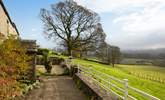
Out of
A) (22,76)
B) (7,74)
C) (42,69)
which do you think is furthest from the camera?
(42,69)

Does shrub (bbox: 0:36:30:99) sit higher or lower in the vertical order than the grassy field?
higher

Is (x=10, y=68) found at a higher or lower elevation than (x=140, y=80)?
higher

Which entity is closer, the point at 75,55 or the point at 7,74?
the point at 7,74

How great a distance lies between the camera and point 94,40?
5328 centimetres

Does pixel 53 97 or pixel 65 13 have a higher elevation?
pixel 65 13

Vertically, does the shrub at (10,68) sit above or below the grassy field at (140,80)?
above

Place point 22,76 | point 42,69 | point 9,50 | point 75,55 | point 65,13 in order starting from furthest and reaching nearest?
point 75,55 < point 65,13 < point 42,69 < point 22,76 < point 9,50

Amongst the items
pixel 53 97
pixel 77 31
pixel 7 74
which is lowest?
pixel 53 97

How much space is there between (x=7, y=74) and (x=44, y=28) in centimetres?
3872

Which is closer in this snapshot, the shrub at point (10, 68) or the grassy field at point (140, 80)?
the shrub at point (10, 68)

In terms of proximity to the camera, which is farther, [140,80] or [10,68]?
[140,80]

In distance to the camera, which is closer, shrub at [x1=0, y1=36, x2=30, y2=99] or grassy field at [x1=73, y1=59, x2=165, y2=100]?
shrub at [x1=0, y1=36, x2=30, y2=99]

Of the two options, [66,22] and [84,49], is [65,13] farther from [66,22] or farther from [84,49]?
[84,49]

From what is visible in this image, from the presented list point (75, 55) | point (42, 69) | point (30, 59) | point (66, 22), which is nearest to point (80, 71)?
point (30, 59)
